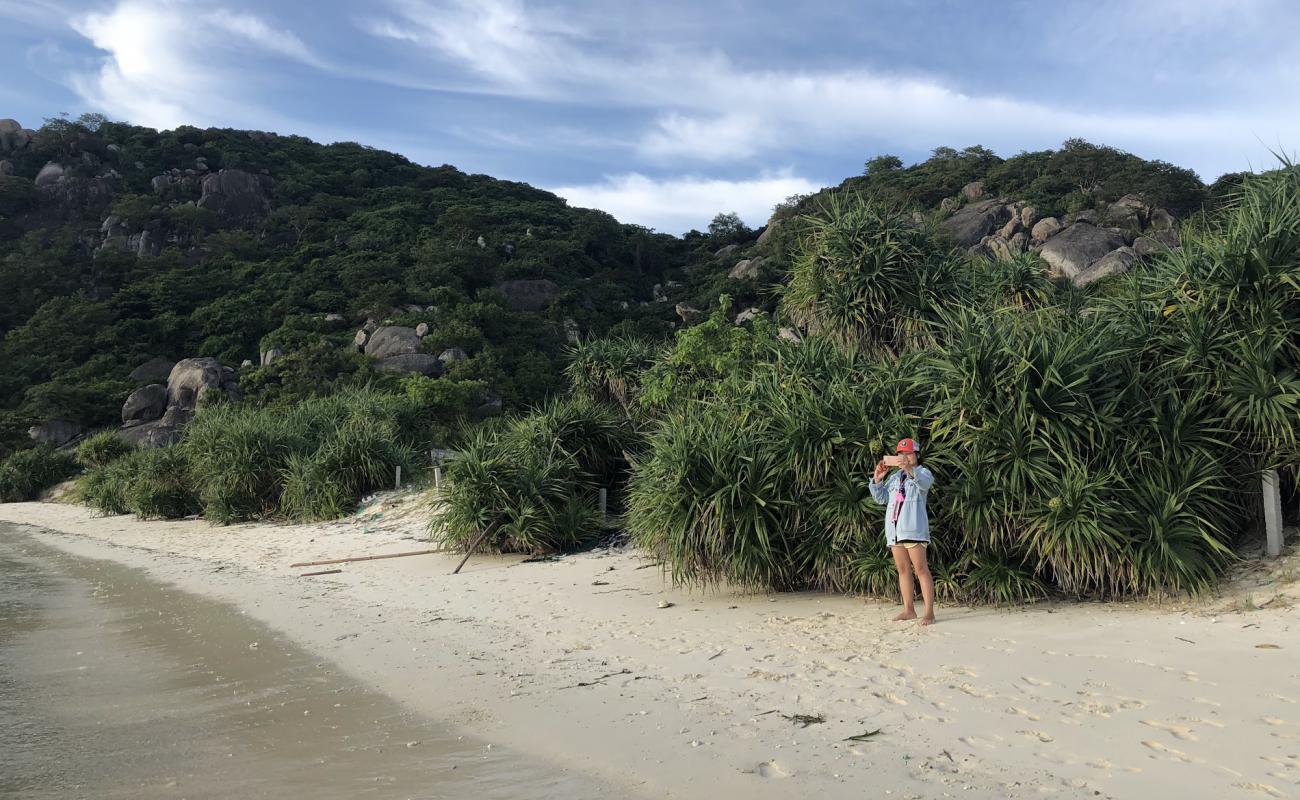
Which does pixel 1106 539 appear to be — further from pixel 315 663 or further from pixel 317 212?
pixel 317 212

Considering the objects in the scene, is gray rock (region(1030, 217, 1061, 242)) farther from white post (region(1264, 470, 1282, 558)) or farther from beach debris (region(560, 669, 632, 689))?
beach debris (region(560, 669, 632, 689))

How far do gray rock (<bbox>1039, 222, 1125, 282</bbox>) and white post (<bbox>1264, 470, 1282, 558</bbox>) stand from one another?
48670 millimetres

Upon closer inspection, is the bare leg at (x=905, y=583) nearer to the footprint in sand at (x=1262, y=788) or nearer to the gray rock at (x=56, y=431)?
the footprint in sand at (x=1262, y=788)

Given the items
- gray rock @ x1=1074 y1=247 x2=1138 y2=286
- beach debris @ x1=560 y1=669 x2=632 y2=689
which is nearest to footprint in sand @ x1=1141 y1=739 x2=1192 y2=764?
beach debris @ x1=560 y1=669 x2=632 y2=689

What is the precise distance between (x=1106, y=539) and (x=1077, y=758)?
11.0 feet

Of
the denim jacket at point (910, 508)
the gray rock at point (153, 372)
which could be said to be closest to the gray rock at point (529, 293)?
the gray rock at point (153, 372)

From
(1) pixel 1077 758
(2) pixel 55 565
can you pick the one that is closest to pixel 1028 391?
(1) pixel 1077 758

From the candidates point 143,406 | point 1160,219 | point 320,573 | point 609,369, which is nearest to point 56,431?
point 143,406

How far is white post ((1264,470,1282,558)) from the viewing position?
23.5ft

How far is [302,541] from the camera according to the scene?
16109mm

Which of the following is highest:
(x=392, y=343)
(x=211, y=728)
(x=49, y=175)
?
(x=49, y=175)

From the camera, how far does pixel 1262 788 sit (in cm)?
362

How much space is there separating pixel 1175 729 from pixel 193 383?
52.1 metres

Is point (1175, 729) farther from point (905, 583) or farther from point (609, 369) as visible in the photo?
point (609, 369)
